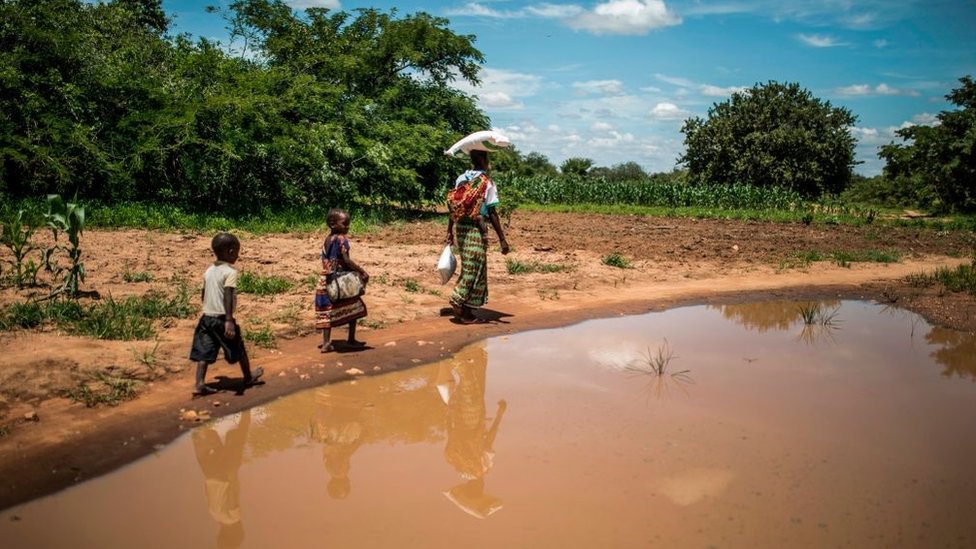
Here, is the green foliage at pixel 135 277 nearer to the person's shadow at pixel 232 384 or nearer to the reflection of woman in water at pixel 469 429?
the person's shadow at pixel 232 384

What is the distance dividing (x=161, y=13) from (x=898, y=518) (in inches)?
1796

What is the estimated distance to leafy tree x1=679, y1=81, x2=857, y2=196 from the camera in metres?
42.1

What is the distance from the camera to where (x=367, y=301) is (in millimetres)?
8109

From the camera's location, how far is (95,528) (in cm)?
307

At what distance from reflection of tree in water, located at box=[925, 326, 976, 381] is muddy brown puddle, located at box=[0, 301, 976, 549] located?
0.07 meters

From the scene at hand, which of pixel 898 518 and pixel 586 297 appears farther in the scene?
pixel 586 297

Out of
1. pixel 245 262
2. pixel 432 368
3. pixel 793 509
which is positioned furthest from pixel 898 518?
pixel 245 262

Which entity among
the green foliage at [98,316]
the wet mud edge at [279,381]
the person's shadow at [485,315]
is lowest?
the wet mud edge at [279,381]

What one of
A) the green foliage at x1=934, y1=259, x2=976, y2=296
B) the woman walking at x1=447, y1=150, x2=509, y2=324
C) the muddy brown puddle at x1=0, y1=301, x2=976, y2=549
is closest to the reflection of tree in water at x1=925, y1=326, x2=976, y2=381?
the muddy brown puddle at x1=0, y1=301, x2=976, y2=549

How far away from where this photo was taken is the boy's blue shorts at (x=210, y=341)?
15.8 feet

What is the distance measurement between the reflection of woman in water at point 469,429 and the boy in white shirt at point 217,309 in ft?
5.87

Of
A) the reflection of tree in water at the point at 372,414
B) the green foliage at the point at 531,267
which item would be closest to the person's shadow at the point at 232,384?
the reflection of tree in water at the point at 372,414

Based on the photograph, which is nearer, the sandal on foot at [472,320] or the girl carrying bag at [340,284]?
the girl carrying bag at [340,284]

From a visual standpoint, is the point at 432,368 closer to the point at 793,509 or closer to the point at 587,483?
the point at 587,483
